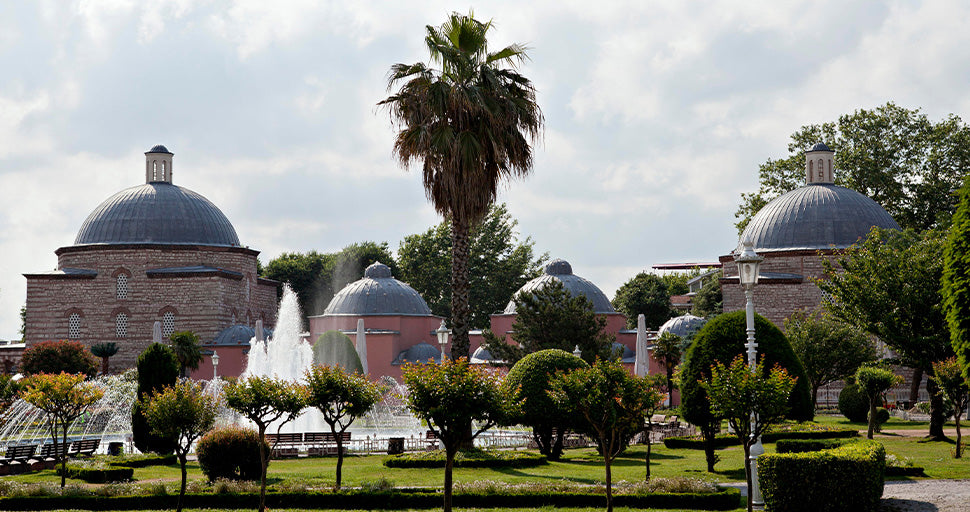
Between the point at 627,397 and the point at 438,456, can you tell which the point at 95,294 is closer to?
the point at 438,456

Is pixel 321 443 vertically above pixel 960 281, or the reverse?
pixel 960 281

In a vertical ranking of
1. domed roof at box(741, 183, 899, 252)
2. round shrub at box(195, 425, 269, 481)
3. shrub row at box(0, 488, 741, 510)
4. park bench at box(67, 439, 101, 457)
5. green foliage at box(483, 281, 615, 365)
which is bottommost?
park bench at box(67, 439, 101, 457)

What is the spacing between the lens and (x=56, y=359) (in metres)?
40.0

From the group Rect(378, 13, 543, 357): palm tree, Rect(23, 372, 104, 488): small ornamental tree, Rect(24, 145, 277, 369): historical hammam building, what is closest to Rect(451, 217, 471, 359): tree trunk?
Rect(378, 13, 543, 357): palm tree

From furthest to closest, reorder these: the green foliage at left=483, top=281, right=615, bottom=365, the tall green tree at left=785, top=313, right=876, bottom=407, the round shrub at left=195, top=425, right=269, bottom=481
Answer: the green foliage at left=483, top=281, right=615, bottom=365
the tall green tree at left=785, top=313, right=876, bottom=407
the round shrub at left=195, top=425, right=269, bottom=481

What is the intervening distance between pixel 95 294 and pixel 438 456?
3298 centimetres

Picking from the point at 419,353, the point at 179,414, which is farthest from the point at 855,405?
the point at 179,414

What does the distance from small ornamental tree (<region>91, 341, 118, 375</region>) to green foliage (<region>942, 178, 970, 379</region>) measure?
37207mm

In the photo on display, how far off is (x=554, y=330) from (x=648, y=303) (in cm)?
2974

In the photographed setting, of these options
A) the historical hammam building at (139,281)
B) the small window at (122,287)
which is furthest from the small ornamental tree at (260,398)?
the small window at (122,287)

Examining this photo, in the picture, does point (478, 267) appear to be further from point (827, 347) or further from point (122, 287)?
point (827, 347)

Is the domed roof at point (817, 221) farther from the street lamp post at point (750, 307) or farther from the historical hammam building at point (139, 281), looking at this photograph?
the street lamp post at point (750, 307)

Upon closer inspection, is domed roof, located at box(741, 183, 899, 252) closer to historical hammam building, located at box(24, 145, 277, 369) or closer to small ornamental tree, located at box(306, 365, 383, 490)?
historical hammam building, located at box(24, 145, 277, 369)

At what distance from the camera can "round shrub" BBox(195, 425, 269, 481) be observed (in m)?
17.1
